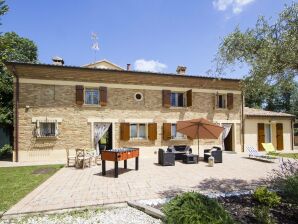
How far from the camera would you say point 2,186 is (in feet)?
26.4

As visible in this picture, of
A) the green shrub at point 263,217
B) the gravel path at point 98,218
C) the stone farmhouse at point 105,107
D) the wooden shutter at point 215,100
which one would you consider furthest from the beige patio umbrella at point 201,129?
the green shrub at point 263,217

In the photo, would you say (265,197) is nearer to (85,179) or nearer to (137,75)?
(85,179)

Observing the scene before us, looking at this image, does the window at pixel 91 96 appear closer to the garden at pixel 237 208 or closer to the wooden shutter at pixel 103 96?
the wooden shutter at pixel 103 96

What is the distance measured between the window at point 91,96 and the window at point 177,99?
220 inches

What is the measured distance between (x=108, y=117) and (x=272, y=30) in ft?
36.5

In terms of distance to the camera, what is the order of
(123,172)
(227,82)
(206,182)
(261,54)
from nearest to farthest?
(261,54) < (206,182) < (123,172) < (227,82)

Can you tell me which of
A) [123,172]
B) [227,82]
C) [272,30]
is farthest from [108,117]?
[272,30]

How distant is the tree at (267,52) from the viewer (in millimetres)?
7094

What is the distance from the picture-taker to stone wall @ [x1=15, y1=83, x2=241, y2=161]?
14570 millimetres

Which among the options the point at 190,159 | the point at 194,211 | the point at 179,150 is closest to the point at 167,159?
the point at 190,159

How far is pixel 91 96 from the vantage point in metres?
16.0

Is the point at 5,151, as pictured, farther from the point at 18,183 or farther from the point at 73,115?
the point at 18,183

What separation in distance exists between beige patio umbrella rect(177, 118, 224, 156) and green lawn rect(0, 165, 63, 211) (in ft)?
23.5

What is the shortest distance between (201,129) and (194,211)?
943 cm
